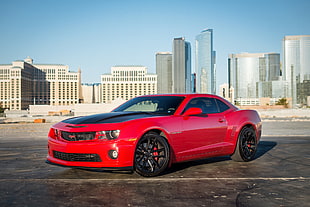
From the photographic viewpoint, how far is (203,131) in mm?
5711

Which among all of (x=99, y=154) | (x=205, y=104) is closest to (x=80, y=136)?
(x=99, y=154)

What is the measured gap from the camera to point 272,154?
759 centimetres

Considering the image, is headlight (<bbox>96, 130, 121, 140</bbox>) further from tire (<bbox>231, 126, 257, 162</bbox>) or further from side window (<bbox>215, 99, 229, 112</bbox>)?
tire (<bbox>231, 126, 257, 162</bbox>)

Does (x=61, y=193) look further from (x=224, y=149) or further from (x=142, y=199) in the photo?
(x=224, y=149)

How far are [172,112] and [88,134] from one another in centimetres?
149

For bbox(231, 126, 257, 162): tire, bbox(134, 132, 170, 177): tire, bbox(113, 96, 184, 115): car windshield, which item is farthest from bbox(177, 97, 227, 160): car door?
bbox(231, 126, 257, 162): tire

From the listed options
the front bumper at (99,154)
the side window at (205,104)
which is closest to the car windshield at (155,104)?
the side window at (205,104)

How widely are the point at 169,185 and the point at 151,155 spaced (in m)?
0.63

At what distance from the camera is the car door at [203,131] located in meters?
5.44

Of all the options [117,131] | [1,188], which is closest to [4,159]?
[1,188]

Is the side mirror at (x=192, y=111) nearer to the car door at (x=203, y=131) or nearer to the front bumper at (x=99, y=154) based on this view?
the car door at (x=203, y=131)

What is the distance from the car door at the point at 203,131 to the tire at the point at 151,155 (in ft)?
1.20

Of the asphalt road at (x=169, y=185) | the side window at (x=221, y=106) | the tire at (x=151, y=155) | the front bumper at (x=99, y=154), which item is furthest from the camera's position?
the side window at (x=221, y=106)

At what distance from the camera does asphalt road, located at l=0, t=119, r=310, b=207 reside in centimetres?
371
